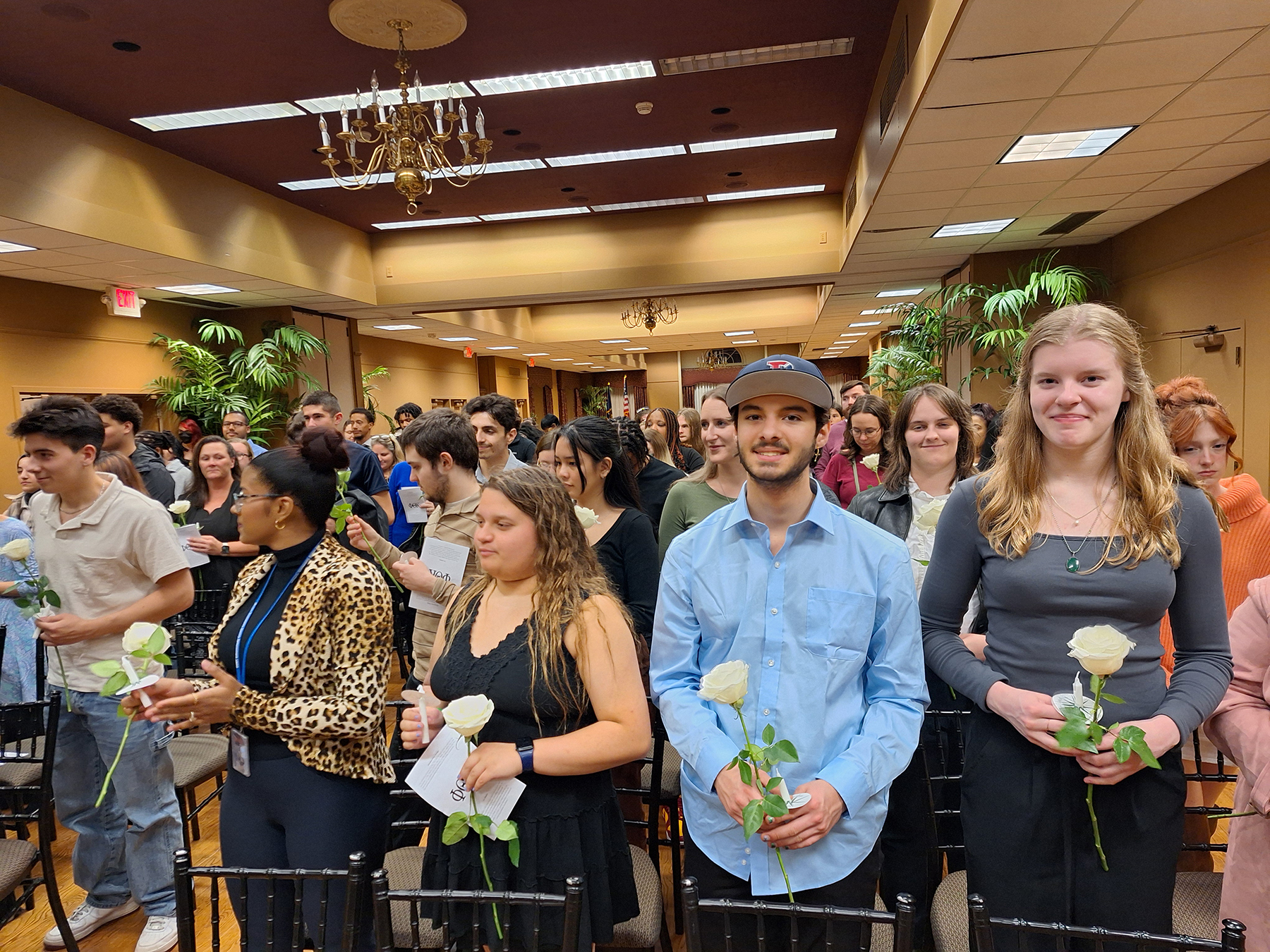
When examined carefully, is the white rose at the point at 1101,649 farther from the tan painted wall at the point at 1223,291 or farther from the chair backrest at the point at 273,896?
the tan painted wall at the point at 1223,291

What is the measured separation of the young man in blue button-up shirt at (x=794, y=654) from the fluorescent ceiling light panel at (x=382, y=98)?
520 cm

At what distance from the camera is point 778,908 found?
116cm

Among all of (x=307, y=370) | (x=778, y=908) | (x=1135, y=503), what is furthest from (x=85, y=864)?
(x=307, y=370)

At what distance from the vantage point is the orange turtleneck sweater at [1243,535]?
8.30ft

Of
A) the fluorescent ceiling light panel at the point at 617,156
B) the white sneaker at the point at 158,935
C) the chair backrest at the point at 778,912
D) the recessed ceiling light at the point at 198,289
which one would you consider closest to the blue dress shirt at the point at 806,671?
the chair backrest at the point at 778,912

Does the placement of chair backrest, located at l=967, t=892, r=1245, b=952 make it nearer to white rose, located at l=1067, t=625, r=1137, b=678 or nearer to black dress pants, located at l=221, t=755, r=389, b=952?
white rose, located at l=1067, t=625, r=1137, b=678

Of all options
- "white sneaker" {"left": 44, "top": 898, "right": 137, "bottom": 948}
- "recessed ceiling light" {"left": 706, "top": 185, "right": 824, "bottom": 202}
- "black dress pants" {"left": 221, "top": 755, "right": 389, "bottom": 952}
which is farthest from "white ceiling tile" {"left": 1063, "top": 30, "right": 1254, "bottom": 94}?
"white sneaker" {"left": 44, "top": 898, "right": 137, "bottom": 948}

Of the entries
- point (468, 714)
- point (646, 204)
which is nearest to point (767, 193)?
point (646, 204)

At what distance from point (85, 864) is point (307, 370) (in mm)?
8480

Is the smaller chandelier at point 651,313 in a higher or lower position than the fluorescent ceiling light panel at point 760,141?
higher

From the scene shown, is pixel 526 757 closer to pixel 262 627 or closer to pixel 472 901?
pixel 472 901

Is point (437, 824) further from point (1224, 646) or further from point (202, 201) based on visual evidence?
point (202, 201)

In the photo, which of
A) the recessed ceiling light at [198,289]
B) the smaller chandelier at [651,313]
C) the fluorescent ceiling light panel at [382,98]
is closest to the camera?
the fluorescent ceiling light panel at [382,98]

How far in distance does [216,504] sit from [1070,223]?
7213mm
